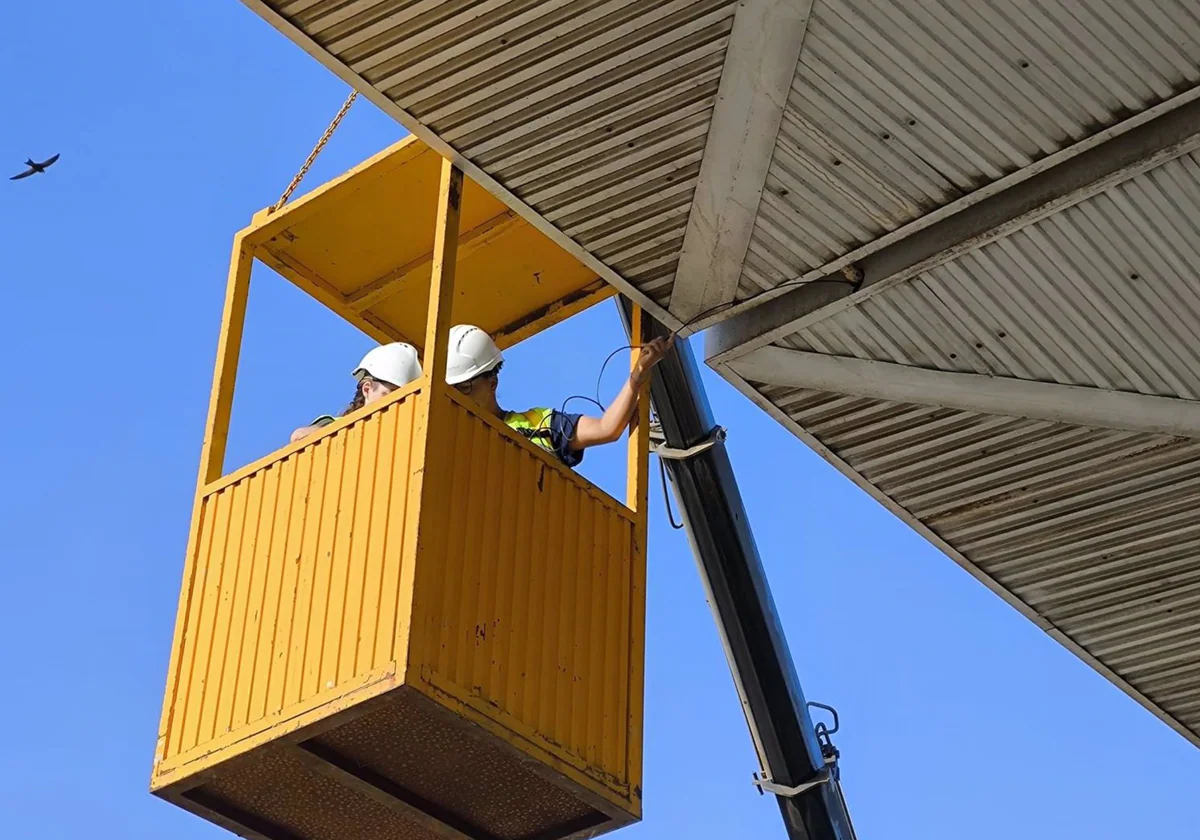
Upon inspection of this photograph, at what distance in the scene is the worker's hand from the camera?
41.0 feet

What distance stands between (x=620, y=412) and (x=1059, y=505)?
140 inches

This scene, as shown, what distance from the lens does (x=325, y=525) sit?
1136 centimetres

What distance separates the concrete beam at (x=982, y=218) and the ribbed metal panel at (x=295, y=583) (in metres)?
2.78

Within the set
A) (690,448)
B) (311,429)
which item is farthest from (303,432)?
(690,448)

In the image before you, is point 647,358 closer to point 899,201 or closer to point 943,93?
point 899,201

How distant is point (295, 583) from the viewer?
1136 cm

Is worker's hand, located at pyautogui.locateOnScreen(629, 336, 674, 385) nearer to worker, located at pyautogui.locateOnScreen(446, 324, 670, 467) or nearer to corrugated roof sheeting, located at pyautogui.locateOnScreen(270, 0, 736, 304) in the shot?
worker, located at pyautogui.locateOnScreen(446, 324, 670, 467)

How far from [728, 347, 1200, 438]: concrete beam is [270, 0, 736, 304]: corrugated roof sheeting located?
1.30 metres

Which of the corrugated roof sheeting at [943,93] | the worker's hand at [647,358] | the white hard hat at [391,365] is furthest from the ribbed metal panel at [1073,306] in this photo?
the white hard hat at [391,365]

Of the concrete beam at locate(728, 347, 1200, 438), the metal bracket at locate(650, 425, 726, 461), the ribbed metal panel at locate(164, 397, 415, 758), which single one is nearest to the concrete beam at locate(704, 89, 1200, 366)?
the concrete beam at locate(728, 347, 1200, 438)

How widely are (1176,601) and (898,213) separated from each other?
14.5 ft

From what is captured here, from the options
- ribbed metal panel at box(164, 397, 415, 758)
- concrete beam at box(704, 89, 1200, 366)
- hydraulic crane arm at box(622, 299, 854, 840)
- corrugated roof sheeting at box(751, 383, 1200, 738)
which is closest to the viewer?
ribbed metal panel at box(164, 397, 415, 758)

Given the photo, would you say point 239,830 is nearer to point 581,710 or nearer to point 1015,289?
point 581,710

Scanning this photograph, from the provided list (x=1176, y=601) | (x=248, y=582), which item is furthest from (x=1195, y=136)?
(x=248, y=582)
